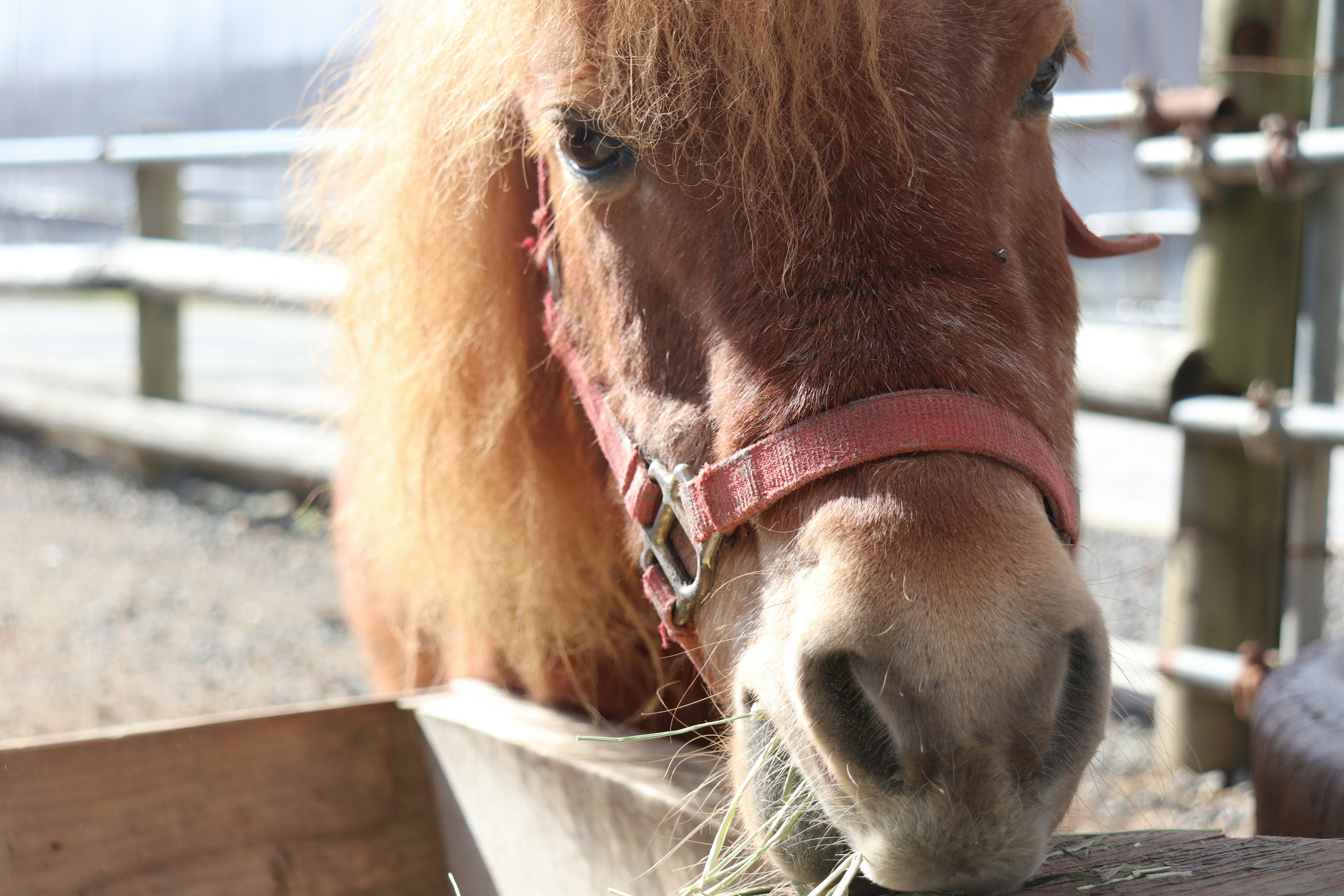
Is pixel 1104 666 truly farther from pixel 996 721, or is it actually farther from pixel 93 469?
pixel 93 469

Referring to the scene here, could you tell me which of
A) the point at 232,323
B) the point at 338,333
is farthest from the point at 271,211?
the point at 338,333

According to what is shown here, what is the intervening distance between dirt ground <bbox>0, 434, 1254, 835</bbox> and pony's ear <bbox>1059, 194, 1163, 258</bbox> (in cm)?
100

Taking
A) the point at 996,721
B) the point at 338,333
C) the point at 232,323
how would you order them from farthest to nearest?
the point at 232,323, the point at 338,333, the point at 996,721

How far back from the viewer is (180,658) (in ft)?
12.1

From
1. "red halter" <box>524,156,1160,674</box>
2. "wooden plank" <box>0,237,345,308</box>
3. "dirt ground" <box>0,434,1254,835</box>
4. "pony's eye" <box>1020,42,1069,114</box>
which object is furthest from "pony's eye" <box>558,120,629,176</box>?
"wooden plank" <box>0,237,345,308</box>

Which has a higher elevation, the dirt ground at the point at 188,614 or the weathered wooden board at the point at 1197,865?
the weathered wooden board at the point at 1197,865

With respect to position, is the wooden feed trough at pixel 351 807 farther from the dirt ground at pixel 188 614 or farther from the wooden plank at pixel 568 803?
the dirt ground at pixel 188 614

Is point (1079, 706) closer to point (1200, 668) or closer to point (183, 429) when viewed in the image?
point (1200, 668)

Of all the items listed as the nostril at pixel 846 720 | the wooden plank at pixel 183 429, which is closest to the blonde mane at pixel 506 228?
the nostril at pixel 846 720

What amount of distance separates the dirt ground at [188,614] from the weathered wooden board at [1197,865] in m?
1.21

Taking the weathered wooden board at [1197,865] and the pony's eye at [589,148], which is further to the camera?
the pony's eye at [589,148]

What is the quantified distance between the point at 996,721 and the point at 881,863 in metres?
0.16

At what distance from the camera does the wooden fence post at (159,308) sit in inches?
218

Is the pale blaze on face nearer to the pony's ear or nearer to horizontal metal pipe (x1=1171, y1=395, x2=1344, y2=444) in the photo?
the pony's ear
